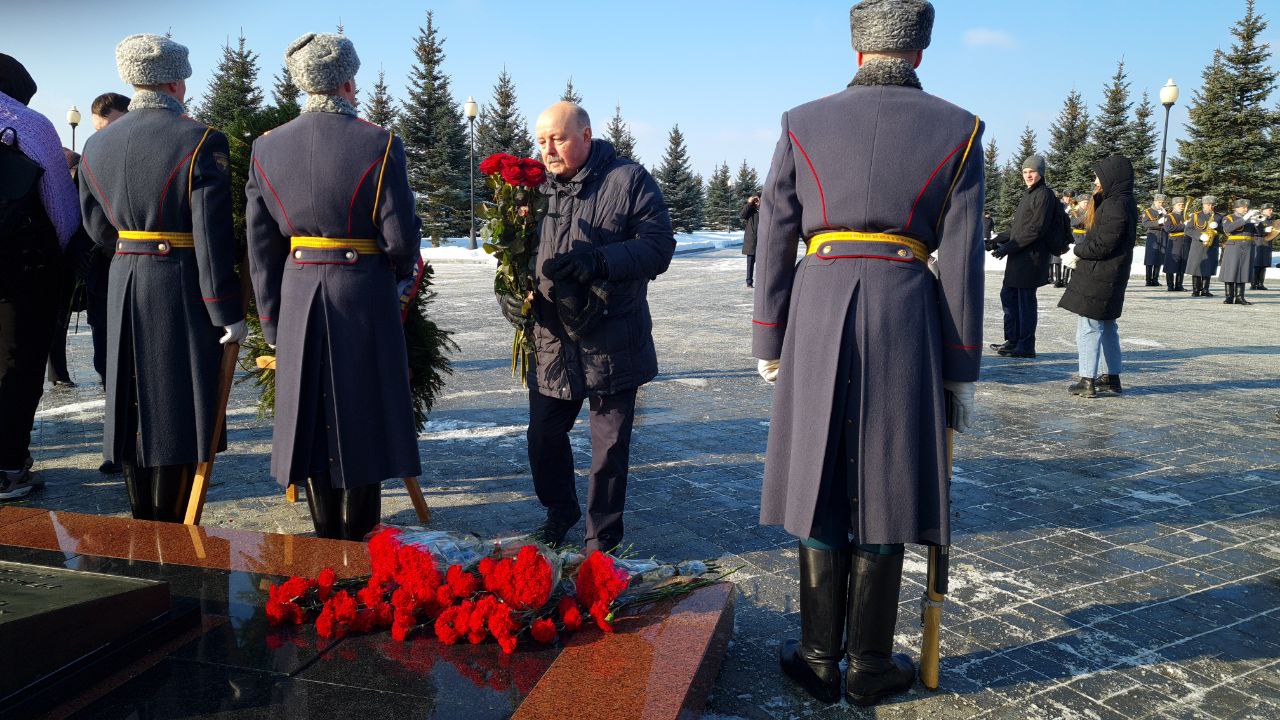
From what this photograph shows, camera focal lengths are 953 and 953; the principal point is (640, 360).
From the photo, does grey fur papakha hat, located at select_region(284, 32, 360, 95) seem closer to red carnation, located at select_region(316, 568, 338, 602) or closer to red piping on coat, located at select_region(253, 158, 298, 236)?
red piping on coat, located at select_region(253, 158, 298, 236)

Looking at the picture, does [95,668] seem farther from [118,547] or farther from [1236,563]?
[1236,563]

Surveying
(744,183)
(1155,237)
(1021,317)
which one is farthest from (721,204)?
(1021,317)

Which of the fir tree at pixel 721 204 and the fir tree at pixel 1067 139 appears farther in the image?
the fir tree at pixel 721 204

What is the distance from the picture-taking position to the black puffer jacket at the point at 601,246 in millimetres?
4273

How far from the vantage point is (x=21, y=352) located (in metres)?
5.32

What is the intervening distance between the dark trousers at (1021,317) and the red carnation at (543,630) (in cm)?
940

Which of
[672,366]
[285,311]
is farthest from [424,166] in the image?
[285,311]

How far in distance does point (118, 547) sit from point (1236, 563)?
16.1 feet

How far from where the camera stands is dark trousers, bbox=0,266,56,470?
5273 millimetres

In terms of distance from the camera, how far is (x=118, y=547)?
3.68 meters

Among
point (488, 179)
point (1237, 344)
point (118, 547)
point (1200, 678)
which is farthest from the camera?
point (1237, 344)

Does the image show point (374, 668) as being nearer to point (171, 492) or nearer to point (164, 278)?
point (171, 492)

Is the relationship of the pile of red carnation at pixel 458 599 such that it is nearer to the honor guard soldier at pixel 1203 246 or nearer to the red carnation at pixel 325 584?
the red carnation at pixel 325 584

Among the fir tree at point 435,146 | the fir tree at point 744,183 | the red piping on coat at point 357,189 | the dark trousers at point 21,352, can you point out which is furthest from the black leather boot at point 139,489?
the fir tree at point 744,183
